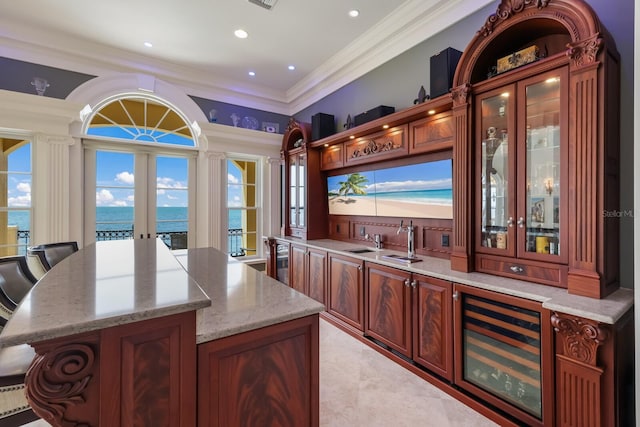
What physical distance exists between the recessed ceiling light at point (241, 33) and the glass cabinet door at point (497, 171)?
9.24ft

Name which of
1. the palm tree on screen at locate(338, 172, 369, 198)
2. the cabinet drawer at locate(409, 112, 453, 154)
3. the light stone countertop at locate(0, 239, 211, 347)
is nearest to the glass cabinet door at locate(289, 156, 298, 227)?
Result: the palm tree on screen at locate(338, 172, 369, 198)

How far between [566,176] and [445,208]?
3.74 feet

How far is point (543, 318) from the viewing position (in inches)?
66.2

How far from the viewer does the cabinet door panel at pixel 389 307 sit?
98.9 inches

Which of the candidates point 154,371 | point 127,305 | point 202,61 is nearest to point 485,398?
point 154,371

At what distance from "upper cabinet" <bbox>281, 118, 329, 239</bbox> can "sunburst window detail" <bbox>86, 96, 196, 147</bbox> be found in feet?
5.52

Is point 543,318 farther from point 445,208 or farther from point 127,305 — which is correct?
point 127,305

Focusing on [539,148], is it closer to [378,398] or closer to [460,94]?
[460,94]

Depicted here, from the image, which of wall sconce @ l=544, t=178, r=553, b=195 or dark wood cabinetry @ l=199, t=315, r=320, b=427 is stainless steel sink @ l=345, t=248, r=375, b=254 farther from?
dark wood cabinetry @ l=199, t=315, r=320, b=427

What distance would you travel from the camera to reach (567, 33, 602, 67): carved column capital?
1.60 metres

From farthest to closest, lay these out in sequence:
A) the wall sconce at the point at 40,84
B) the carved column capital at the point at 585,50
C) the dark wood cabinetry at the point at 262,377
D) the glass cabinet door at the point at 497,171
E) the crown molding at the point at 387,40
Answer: the wall sconce at the point at 40,84, the crown molding at the point at 387,40, the glass cabinet door at the point at 497,171, the carved column capital at the point at 585,50, the dark wood cabinetry at the point at 262,377

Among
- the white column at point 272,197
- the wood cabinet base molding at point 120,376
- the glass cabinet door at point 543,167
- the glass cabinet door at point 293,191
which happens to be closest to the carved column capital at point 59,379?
the wood cabinet base molding at point 120,376

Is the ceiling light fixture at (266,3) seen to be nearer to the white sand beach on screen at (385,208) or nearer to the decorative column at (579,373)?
the white sand beach on screen at (385,208)

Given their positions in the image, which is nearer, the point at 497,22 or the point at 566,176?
the point at 566,176
